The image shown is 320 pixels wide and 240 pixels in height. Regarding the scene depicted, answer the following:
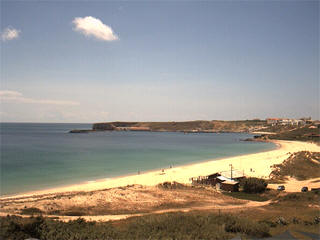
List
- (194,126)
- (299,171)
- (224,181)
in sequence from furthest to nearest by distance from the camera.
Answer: (194,126), (299,171), (224,181)

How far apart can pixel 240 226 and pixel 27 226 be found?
8.06 m

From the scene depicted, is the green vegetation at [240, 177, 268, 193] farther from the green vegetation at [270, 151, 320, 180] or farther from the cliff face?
the cliff face

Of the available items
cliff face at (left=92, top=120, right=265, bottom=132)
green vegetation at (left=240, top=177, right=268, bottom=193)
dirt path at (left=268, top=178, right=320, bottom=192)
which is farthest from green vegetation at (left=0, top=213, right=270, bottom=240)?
cliff face at (left=92, top=120, right=265, bottom=132)

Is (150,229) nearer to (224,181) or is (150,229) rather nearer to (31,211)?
(31,211)

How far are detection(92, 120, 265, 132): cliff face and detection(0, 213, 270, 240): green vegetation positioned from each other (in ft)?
521

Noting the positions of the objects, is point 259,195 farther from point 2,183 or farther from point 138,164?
point 2,183

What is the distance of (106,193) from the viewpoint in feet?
64.5

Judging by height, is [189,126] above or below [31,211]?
above

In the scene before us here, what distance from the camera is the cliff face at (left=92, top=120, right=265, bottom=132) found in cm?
16788

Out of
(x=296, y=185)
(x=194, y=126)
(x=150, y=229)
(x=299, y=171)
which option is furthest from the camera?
(x=194, y=126)

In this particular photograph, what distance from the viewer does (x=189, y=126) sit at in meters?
182

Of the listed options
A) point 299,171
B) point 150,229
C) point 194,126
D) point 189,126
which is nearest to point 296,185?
point 299,171

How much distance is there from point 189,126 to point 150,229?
174 m

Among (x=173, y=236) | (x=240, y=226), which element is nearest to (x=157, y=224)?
(x=173, y=236)
